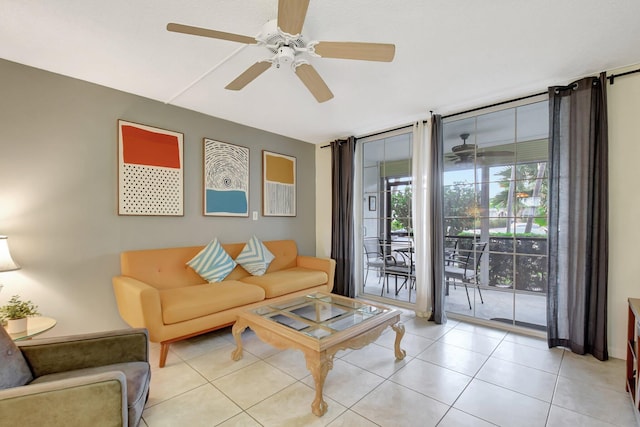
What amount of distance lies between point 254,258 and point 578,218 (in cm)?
329

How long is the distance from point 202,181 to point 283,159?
4.31ft

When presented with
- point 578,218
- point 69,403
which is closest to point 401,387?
point 69,403

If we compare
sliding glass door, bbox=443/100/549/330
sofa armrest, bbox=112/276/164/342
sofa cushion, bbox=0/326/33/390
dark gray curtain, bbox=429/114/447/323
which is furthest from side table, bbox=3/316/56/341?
sliding glass door, bbox=443/100/549/330

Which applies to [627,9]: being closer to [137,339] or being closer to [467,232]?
[467,232]

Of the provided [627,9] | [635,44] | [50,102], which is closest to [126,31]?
[50,102]

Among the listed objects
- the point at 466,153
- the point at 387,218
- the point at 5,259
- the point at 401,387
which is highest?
the point at 466,153

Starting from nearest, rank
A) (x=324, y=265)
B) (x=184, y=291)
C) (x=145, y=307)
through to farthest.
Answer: (x=145, y=307) < (x=184, y=291) < (x=324, y=265)

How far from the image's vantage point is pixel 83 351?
155 cm

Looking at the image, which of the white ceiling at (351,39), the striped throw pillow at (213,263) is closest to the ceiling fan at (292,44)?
the white ceiling at (351,39)

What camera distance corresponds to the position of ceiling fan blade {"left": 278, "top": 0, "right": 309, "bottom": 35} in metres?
1.35

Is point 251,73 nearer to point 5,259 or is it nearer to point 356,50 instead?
point 356,50

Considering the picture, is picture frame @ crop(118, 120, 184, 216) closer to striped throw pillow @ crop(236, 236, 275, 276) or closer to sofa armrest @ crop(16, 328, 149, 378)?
striped throw pillow @ crop(236, 236, 275, 276)

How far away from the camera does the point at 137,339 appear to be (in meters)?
1.65

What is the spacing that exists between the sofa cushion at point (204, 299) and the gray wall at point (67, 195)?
2.27ft
